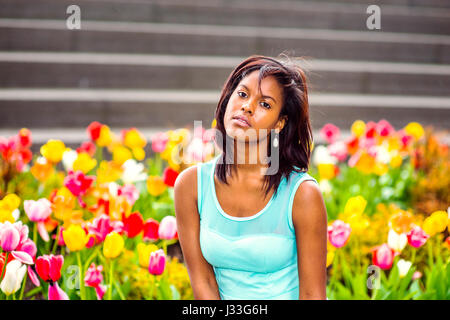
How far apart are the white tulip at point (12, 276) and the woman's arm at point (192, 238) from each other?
51 centimetres

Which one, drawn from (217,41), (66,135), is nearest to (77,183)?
(66,135)

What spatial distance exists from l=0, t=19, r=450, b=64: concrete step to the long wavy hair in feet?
11.2

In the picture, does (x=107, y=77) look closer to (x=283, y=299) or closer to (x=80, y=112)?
(x=80, y=112)

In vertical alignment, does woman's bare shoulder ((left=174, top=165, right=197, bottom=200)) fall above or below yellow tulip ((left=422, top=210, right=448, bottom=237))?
above

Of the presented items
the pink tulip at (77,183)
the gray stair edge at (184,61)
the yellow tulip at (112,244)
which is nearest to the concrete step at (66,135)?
the gray stair edge at (184,61)

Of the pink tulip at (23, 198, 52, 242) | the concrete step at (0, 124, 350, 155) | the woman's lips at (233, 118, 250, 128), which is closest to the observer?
the woman's lips at (233, 118, 250, 128)

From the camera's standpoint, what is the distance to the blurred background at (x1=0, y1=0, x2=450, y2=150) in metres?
4.46

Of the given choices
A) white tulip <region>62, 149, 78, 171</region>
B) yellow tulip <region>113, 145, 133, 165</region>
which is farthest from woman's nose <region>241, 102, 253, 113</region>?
white tulip <region>62, 149, 78, 171</region>

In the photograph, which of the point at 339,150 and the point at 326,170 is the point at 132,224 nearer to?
the point at 326,170

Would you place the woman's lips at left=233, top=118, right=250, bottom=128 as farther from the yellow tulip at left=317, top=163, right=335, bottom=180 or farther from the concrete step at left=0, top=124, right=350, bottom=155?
the concrete step at left=0, top=124, right=350, bottom=155

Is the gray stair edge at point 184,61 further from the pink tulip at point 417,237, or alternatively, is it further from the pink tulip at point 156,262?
the pink tulip at point 156,262

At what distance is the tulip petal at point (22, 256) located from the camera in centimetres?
151

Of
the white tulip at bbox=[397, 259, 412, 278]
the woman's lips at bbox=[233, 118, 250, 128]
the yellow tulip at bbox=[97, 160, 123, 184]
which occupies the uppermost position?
the woman's lips at bbox=[233, 118, 250, 128]
